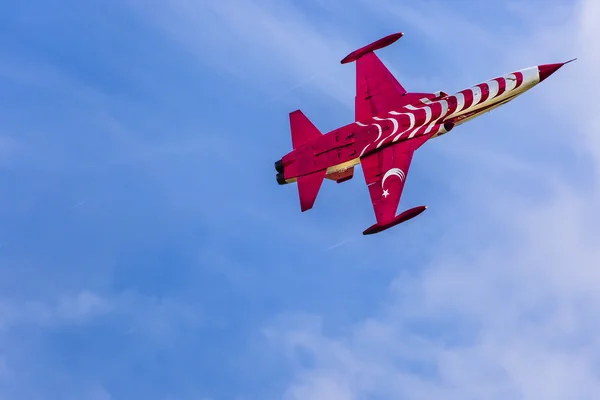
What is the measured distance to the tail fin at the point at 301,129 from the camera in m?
89.9

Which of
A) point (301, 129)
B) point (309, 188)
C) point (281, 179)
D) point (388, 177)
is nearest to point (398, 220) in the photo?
point (388, 177)

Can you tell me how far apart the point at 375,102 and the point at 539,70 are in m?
12.6

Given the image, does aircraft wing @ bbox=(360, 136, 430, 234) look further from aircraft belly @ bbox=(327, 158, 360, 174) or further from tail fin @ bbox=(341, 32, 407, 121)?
tail fin @ bbox=(341, 32, 407, 121)

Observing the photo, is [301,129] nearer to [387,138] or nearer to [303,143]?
[303,143]

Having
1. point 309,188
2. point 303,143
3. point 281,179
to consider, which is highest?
point 303,143

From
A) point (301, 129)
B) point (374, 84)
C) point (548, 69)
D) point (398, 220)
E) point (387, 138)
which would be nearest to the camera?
point (398, 220)

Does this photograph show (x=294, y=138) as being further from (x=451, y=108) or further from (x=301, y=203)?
(x=451, y=108)

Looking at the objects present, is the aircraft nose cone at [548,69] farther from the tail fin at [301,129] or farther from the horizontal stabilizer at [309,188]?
the horizontal stabilizer at [309,188]

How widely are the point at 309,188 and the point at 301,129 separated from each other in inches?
201

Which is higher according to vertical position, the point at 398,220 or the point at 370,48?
the point at 370,48

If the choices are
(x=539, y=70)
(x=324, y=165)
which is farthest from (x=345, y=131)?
(x=539, y=70)

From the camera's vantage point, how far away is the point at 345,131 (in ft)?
290

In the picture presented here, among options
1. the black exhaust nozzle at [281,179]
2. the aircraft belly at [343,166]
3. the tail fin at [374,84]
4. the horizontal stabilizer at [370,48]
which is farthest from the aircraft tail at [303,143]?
the horizontal stabilizer at [370,48]

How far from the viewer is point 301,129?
90.2m
